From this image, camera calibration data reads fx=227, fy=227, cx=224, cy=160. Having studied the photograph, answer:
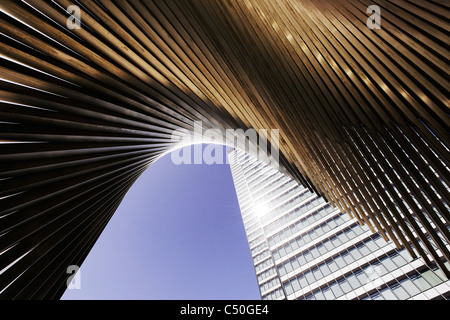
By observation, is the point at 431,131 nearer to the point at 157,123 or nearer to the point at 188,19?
the point at 188,19

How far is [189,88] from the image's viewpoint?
144 inches

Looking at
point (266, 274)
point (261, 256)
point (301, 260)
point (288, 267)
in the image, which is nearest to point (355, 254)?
point (301, 260)

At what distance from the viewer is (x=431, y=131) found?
270 centimetres

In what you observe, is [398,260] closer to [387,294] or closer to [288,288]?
[387,294]

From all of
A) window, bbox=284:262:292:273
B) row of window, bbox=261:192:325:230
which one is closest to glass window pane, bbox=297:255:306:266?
window, bbox=284:262:292:273

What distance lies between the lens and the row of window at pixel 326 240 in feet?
84.2

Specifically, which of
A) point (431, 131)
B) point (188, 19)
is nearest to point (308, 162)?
point (431, 131)

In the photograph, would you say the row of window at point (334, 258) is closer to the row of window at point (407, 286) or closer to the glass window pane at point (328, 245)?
the glass window pane at point (328, 245)

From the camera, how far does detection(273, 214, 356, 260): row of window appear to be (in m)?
25.7

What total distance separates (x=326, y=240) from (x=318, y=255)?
2.11m

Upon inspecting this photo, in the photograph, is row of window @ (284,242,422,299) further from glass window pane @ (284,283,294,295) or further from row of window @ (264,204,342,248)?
row of window @ (264,204,342,248)

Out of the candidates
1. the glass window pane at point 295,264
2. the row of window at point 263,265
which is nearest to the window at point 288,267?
the glass window pane at point 295,264
